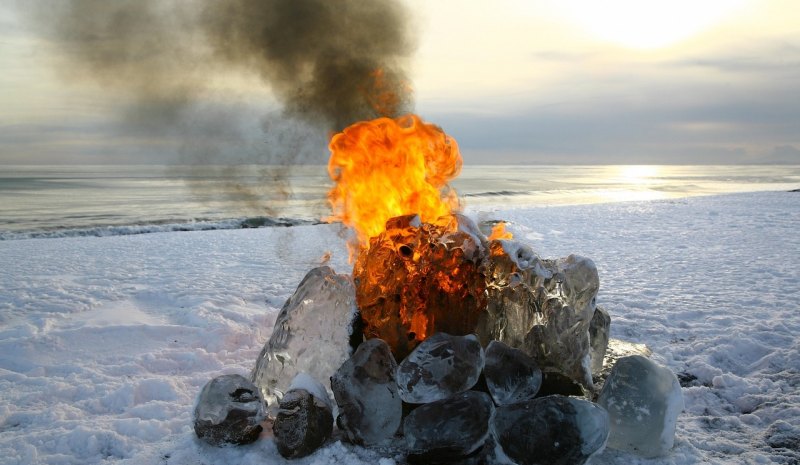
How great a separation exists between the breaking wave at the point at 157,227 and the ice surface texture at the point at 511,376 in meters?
18.7

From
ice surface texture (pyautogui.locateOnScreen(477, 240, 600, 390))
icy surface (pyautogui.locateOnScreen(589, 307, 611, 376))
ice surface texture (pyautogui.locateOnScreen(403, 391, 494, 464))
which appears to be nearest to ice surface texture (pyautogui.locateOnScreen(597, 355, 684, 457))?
ice surface texture (pyautogui.locateOnScreen(477, 240, 600, 390))

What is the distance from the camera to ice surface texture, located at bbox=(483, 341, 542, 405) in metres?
3.78

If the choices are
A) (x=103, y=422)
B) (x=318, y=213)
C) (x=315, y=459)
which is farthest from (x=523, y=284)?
(x=318, y=213)

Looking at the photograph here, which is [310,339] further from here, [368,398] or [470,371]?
[470,371]

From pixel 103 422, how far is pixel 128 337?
7.89ft

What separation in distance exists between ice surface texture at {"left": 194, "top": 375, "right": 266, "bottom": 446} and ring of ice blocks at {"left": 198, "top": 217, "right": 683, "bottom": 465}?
0.19 feet

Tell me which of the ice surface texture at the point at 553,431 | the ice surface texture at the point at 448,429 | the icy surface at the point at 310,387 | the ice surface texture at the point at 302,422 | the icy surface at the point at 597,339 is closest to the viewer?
the ice surface texture at the point at 553,431

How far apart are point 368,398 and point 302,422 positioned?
0.48 metres

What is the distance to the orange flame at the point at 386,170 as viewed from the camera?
5.39 meters

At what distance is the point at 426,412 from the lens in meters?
3.54

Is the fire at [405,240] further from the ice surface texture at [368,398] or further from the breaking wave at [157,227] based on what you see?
the breaking wave at [157,227]

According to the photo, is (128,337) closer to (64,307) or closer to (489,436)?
(64,307)

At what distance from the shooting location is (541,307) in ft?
14.4

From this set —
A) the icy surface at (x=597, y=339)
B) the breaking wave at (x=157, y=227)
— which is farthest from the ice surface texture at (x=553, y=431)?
the breaking wave at (x=157, y=227)
